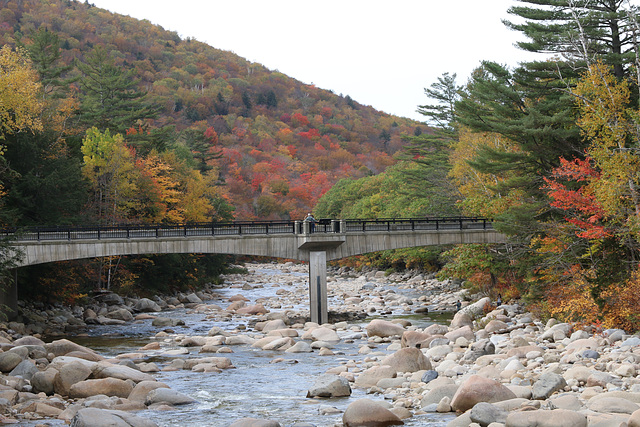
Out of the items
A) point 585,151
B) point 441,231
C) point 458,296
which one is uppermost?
point 585,151

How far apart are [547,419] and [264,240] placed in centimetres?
2618

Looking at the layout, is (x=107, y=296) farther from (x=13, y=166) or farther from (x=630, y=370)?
(x=630, y=370)

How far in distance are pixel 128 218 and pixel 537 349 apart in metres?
39.4

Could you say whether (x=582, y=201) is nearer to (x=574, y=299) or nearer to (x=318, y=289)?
(x=574, y=299)

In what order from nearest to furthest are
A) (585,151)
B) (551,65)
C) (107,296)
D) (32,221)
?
(585,151), (551,65), (32,221), (107,296)

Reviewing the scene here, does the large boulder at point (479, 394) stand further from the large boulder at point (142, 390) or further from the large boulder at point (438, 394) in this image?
the large boulder at point (142, 390)

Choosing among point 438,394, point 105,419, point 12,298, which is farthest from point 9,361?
point 12,298

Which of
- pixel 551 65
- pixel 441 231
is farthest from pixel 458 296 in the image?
pixel 551 65

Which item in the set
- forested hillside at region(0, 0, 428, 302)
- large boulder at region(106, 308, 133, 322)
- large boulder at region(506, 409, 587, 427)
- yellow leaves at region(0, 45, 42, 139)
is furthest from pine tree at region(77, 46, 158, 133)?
large boulder at region(506, 409, 587, 427)

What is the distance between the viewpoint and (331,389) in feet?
61.8

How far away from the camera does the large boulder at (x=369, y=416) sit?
15422 mm

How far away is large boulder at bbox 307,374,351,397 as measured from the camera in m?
18.8

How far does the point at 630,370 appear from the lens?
55.5ft

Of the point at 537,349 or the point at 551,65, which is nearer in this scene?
the point at 537,349
